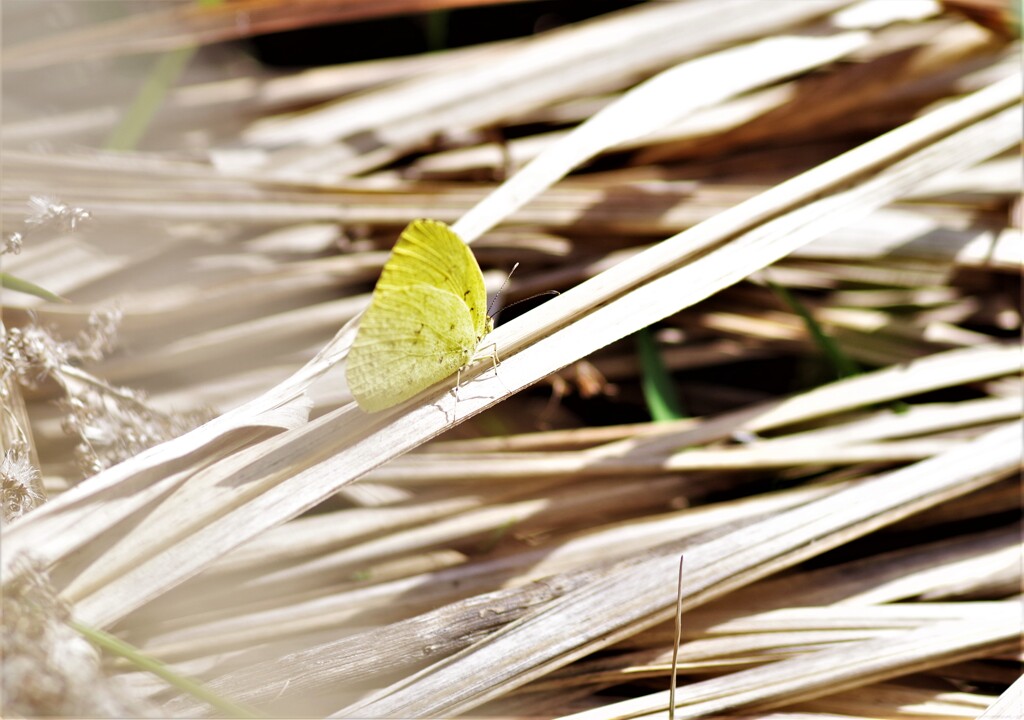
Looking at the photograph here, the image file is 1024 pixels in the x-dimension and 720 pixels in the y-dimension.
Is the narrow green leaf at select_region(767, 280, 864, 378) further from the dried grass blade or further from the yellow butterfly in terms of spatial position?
the yellow butterfly

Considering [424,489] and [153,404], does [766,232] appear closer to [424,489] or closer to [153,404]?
[424,489]

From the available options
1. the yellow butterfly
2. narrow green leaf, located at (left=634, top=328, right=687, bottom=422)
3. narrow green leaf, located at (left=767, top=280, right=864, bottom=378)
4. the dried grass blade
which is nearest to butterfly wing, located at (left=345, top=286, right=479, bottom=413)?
the yellow butterfly

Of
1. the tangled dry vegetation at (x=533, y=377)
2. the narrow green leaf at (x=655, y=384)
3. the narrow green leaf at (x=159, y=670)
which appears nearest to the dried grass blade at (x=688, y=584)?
the tangled dry vegetation at (x=533, y=377)

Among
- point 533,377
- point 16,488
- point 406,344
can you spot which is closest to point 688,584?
point 533,377

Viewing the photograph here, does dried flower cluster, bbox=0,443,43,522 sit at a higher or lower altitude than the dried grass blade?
higher

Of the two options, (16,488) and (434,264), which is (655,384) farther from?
(16,488)

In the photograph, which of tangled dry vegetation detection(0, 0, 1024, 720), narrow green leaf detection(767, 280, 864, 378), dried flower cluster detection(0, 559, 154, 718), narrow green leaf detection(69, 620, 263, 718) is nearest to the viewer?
dried flower cluster detection(0, 559, 154, 718)

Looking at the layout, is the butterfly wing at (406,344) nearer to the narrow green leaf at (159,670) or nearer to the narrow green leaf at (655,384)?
the narrow green leaf at (159,670)
